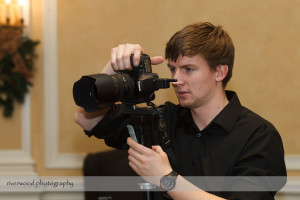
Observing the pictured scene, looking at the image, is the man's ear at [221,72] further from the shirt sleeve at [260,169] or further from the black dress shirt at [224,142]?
the shirt sleeve at [260,169]

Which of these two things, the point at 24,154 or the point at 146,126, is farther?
the point at 24,154

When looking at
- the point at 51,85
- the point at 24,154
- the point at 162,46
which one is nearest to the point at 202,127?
the point at 162,46

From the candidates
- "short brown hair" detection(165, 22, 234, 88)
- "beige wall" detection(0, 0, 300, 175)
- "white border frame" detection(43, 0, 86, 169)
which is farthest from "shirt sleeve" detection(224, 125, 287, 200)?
"white border frame" detection(43, 0, 86, 169)

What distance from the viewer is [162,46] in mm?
2572

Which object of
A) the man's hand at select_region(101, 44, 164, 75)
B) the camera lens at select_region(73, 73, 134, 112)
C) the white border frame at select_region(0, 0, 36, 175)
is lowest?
the white border frame at select_region(0, 0, 36, 175)

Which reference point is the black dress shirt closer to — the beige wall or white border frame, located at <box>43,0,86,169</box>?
the beige wall

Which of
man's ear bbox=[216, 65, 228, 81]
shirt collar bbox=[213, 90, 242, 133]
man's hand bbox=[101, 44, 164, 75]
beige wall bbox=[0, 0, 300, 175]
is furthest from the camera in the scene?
beige wall bbox=[0, 0, 300, 175]

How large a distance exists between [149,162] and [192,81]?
0.40 meters

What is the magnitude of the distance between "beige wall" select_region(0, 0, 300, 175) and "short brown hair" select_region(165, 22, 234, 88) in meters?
0.84

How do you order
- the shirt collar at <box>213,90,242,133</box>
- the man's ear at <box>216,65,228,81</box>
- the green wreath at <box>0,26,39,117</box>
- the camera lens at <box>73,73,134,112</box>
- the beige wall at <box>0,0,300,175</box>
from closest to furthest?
the camera lens at <box>73,73,134,112</box>
the shirt collar at <box>213,90,242,133</box>
the man's ear at <box>216,65,228,81</box>
the beige wall at <box>0,0,300,175</box>
the green wreath at <box>0,26,39,117</box>

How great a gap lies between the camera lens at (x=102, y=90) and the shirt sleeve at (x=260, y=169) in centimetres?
43

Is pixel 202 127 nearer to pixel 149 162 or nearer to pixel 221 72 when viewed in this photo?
pixel 221 72

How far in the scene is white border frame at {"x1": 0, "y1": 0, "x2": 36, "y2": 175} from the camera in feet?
8.81

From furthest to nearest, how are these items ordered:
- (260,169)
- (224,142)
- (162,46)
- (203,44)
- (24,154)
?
(24,154), (162,46), (203,44), (224,142), (260,169)
